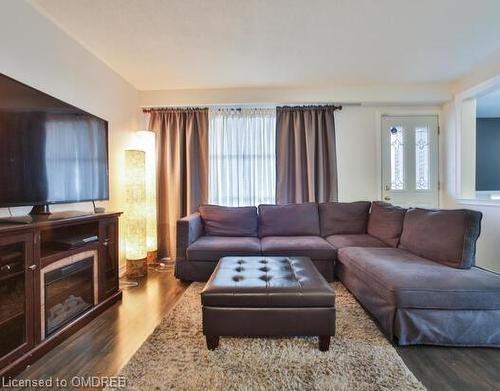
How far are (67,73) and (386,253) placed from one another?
330 cm

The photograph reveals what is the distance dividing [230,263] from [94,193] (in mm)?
1432

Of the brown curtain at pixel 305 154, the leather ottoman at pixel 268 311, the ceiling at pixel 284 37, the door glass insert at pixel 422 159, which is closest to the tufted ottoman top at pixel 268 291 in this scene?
the leather ottoman at pixel 268 311

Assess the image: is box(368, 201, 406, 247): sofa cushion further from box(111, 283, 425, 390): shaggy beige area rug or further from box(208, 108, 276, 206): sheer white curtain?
box(208, 108, 276, 206): sheer white curtain

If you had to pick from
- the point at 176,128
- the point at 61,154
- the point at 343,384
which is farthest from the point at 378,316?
the point at 176,128

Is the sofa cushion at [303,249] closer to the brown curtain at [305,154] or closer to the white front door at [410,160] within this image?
the brown curtain at [305,154]

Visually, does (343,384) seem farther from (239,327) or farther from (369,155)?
(369,155)

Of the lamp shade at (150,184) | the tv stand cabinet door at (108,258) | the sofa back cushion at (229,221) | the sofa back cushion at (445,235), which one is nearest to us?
the sofa back cushion at (445,235)

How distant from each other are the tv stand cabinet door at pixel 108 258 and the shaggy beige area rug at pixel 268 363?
722 millimetres

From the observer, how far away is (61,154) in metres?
1.93

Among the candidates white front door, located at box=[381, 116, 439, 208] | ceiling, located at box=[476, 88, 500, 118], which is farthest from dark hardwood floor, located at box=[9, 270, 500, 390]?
ceiling, located at box=[476, 88, 500, 118]

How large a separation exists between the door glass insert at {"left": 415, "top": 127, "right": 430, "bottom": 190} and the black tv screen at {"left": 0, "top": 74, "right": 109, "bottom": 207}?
156 inches

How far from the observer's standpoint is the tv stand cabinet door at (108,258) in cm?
216

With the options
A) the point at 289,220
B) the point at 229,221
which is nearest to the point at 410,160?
the point at 289,220

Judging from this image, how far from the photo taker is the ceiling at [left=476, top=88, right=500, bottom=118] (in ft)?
11.3
